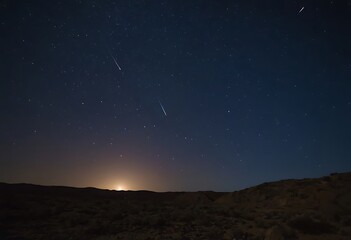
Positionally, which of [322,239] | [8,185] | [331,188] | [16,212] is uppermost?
[8,185]

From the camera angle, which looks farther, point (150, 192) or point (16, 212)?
point (150, 192)

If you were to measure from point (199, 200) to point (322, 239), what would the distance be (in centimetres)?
3886

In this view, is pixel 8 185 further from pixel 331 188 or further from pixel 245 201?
pixel 331 188

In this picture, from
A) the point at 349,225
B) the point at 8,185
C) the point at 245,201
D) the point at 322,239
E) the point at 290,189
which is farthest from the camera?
the point at 8,185

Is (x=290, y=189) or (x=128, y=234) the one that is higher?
(x=290, y=189)

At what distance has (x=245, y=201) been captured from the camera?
156ft

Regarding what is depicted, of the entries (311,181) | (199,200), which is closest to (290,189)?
(311,181)

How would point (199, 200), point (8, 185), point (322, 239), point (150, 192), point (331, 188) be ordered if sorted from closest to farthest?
point (322, 239) < point (331, 188) < point (199, 200) < point (8, 185) < point (150, 192)

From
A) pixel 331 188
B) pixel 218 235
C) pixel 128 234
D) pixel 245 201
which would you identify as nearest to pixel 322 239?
pixel 218 235

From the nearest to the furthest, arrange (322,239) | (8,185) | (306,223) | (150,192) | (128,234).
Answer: (128,234) < (322,239) < (306,223) < (8,185) < (150,192)

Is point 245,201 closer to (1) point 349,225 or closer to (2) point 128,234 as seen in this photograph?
(1) point 349,225

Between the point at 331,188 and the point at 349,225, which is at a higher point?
the point at 331,188

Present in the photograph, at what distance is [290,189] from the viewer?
4472 centimetres

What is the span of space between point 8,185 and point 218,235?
58096 mm
